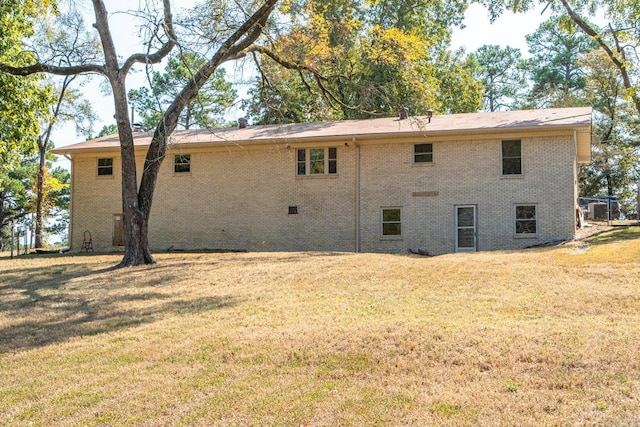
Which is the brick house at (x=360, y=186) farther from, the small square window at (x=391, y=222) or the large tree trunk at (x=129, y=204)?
the large tree trunk at (x=129, y=204)

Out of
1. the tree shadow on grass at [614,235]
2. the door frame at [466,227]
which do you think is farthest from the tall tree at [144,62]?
the tree shadow on grass at [614,235]

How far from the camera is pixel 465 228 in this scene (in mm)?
21391

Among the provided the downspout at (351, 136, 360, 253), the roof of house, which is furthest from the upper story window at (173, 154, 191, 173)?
the downspout at (351, 136, 360, 253)

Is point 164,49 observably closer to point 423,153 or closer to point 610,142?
point 423,153

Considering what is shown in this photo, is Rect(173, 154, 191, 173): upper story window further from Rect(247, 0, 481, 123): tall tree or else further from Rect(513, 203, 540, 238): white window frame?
Rect(513, 203, 540, 238): white window frame

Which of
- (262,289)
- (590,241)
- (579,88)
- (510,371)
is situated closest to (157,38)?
(262,289)

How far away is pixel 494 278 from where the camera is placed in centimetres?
1263

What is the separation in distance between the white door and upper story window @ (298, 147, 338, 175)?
4806 mm

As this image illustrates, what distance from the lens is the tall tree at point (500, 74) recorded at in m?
54.2

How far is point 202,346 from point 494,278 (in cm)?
681

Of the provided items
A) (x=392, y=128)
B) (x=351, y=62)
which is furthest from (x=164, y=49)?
(x=392, y=128)

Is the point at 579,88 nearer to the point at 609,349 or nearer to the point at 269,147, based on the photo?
the point at 269,147

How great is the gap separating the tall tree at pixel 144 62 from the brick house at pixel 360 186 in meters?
3.42

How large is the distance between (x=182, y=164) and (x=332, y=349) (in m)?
18.2
